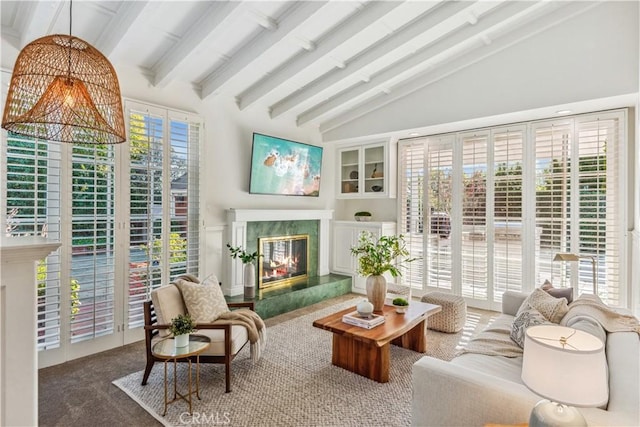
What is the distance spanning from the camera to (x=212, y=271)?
14.3 ft

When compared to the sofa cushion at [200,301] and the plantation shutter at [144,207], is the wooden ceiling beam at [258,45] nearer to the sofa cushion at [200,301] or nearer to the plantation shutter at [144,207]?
the plantation shutter at [144,207]

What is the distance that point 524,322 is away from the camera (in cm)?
257

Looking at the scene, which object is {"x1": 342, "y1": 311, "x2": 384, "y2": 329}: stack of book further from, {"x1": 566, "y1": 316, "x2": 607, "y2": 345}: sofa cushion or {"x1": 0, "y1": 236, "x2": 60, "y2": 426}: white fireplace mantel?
{"x1": 0, "y1": 236, "x2": 60, "y2": 426}: white fireplace mantel

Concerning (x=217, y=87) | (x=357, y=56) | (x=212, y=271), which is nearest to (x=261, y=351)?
(x=212, y=271)

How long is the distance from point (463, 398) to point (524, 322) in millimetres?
1211

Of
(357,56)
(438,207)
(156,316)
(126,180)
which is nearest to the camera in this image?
(156,316)

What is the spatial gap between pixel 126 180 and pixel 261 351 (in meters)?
2.20

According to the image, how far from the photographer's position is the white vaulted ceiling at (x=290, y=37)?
9.33ft

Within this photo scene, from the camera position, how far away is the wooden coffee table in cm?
277

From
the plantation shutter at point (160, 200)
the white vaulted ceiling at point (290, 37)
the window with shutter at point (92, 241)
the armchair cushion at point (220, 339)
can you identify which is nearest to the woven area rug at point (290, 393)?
the armchair cushion at point (220, 339)

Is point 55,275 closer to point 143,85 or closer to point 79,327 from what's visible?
point 79,327

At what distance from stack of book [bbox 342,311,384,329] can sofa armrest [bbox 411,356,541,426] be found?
1.06 m

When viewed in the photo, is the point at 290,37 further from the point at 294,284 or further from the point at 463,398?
the point at 294,284

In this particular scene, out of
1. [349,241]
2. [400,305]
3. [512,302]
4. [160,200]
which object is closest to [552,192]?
[512,302]
